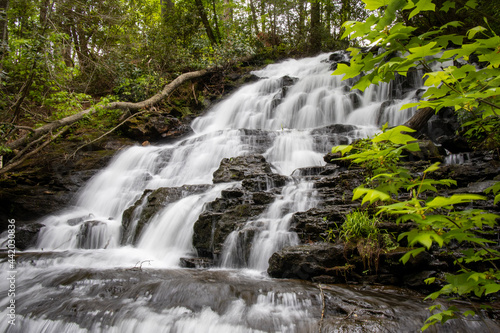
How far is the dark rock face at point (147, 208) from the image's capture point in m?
6.64

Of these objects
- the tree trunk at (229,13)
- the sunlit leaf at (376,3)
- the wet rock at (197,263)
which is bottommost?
the wet rock at (197,263)

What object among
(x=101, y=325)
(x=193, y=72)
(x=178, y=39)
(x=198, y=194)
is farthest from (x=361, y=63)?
(x=178, y=39)

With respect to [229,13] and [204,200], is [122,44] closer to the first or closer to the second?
[229,13]

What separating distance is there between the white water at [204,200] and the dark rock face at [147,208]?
226 millimetres

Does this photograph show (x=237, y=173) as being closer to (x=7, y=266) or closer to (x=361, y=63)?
(x=7, y=266)

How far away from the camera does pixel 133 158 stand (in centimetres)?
1030

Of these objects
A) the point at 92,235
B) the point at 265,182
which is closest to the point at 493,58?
the point at 265,182

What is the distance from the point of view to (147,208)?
6852 millimetres

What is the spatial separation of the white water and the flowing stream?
2cm

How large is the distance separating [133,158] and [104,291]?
6.94 metres

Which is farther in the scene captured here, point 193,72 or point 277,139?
point 193,72

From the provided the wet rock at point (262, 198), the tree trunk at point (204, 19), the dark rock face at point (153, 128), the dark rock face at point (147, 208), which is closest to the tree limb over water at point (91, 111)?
the dark rock face at point (153, 128)

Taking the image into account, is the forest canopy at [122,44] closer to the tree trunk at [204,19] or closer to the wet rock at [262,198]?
the tree trunk at [204,19]

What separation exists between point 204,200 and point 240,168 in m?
1.53
